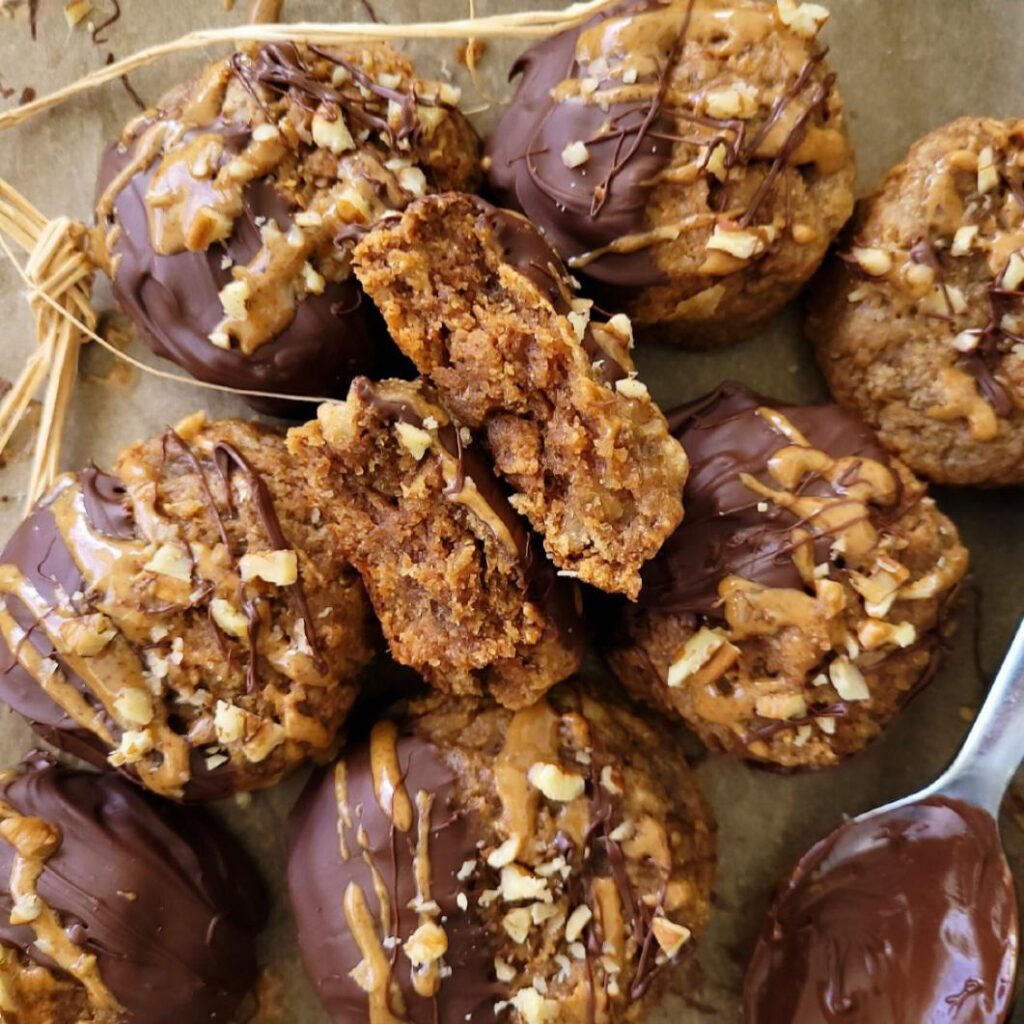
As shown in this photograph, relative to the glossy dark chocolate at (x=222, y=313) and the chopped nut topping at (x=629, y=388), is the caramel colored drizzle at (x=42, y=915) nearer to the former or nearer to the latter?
the glossy dark chocolate at (x=222, y=313)

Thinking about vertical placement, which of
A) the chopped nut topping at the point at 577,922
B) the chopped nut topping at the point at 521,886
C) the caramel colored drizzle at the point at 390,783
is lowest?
the chopped nut topping at the point at 577,922

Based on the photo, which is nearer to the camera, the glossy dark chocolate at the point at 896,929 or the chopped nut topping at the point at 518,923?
the chopped nut topping at the point at 518,923


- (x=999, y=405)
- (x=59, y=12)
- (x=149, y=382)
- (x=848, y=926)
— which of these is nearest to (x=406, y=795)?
(x=848, y=926)

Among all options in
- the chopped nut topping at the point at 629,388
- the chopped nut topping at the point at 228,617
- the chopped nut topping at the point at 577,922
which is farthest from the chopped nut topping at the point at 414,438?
the chopped nut topping at the point at 577,922

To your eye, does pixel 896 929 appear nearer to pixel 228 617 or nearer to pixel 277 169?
pixel 228 617

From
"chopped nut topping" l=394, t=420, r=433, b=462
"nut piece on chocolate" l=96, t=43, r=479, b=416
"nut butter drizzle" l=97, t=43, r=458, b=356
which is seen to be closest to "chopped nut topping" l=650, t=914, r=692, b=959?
"chopped nut topping" l=394, t=420, r=433, b=462

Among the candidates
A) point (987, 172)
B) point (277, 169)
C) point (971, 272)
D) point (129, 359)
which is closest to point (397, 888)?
point (129, 359)
